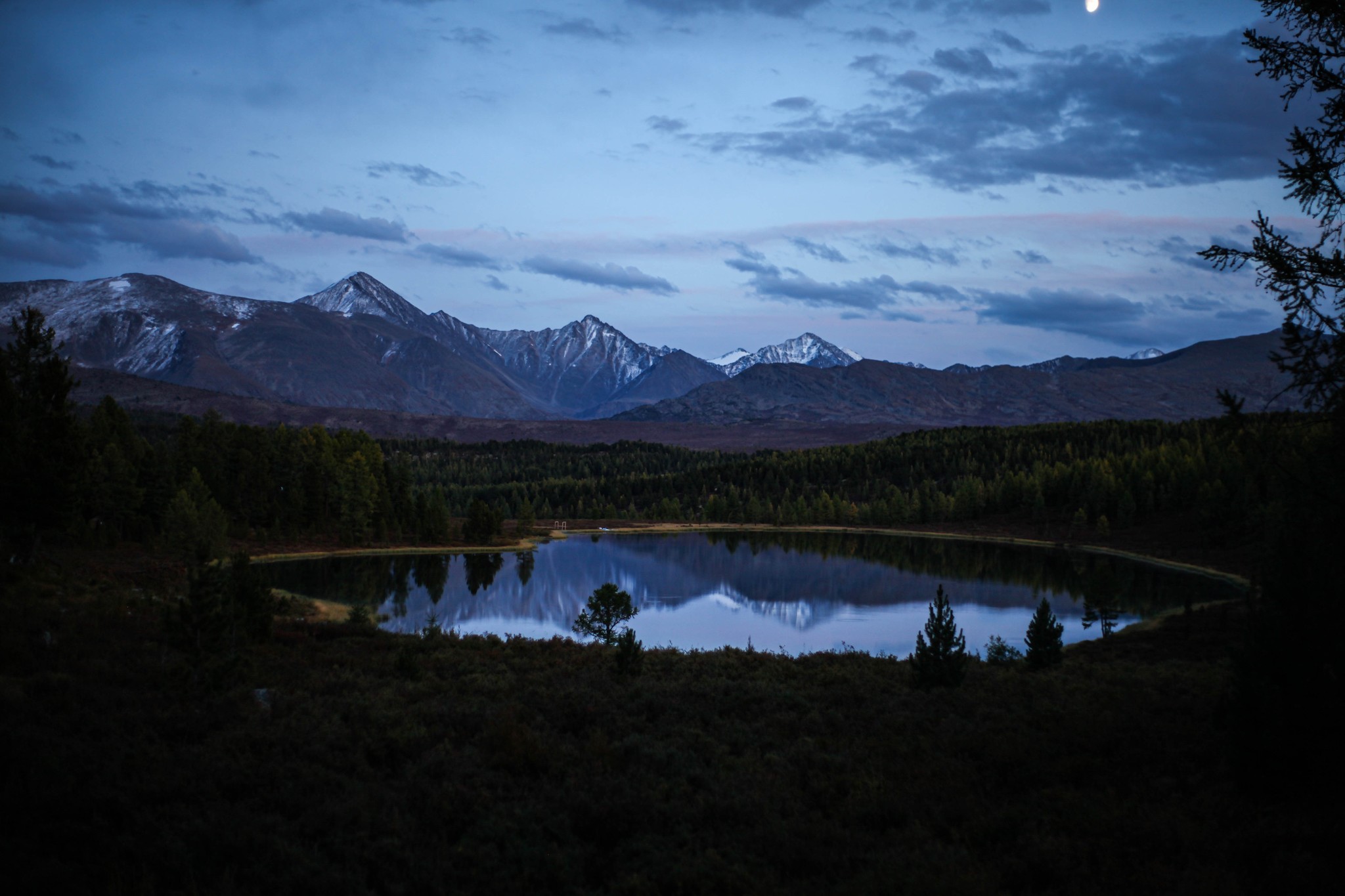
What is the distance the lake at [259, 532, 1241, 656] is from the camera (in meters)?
52.5

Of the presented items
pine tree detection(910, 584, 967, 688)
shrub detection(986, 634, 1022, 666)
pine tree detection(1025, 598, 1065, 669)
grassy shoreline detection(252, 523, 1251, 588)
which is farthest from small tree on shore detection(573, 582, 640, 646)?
grassy shoreline detection(252, 523, 1251, 588)

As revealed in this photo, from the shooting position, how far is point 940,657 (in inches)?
878

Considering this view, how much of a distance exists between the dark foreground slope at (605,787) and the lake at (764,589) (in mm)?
18402

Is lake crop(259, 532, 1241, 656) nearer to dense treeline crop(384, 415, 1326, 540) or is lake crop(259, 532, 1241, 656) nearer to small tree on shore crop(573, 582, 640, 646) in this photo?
small tree on shore crop(573, 582, 640, 646)

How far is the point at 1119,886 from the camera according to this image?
28.8ft

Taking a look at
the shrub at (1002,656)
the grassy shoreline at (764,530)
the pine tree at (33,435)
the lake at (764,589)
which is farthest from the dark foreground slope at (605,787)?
the grassy shoreline at (764,530)

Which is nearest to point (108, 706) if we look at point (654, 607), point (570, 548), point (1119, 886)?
point (1119, 886)

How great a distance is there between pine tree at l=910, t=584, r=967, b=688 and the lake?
20.1m

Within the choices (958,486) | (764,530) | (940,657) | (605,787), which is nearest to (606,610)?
(940,657)

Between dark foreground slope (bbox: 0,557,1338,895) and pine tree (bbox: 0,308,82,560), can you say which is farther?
pine tree (bbox: 0,308,82,560)

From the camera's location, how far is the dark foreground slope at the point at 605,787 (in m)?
9.22

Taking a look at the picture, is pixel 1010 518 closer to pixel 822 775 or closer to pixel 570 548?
pixel 570 548

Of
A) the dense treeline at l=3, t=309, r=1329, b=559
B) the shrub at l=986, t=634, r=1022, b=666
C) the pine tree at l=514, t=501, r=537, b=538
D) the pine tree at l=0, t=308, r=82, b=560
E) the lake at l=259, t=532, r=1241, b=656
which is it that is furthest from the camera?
the pine tree at l=514, t=501, r=537, b=538

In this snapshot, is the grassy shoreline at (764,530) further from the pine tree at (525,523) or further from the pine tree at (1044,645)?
the pine tree at (1044,645)
